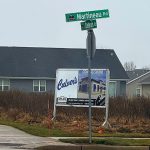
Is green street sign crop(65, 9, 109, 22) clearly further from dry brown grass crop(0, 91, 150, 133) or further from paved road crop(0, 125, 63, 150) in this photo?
dry brown grass crop(0, 91, 150, 133)

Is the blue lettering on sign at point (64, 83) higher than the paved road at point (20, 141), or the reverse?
the blue lettering on sign at point (64, 83)

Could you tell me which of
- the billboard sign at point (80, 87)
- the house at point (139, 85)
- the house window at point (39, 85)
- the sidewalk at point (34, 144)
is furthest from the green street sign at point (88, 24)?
the house window at point (39, 85)

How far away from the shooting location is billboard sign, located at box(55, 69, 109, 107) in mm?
22797

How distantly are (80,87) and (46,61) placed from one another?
33950 mm

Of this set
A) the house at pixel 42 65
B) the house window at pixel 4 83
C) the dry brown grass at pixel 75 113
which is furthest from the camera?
the house at pixel 42 65

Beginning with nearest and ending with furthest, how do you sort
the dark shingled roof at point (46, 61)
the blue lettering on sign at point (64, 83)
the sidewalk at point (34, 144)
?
the sidewalk at point (34, 144) → the blue lettering on sign at point (64, 83) → the dark shingled roof at point (46, 61)

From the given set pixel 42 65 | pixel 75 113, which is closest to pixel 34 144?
pixel 75 113

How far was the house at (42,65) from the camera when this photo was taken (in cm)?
5456

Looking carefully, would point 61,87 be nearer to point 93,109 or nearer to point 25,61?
point 93,109

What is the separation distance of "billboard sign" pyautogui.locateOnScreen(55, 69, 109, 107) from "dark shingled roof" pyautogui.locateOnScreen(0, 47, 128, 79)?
101ft

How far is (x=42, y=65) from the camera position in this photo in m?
56.3

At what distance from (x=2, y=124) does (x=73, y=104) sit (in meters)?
3.20

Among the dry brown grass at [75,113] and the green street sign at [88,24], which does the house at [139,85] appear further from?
the green street sign at [88,24]

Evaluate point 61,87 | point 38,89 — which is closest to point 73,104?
point 61,87
